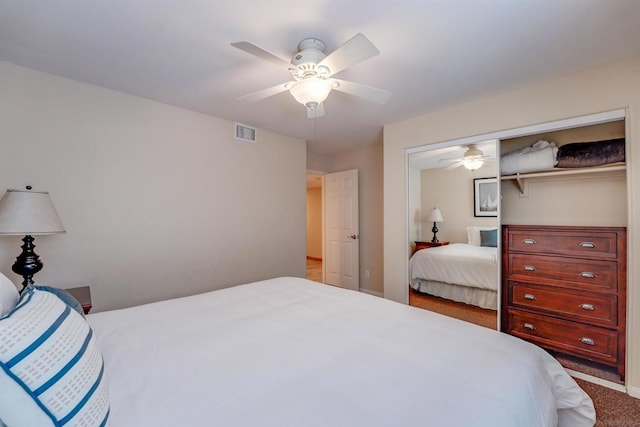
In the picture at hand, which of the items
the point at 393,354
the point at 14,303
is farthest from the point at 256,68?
the point at 393,354

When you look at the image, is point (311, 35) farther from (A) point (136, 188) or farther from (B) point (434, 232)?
(B) point (434, 232)

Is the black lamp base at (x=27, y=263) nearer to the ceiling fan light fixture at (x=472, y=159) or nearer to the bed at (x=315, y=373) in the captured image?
the bed at (x=315, y=373)

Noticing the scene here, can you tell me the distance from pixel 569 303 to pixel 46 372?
3164 millimetres

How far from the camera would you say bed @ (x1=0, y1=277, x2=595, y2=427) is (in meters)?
0.82

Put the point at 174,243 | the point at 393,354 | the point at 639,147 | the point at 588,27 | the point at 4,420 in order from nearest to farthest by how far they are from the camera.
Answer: the point at 4,420, the point at 393,354, the point at 588,27, the point at 639,147, the point at 174,243

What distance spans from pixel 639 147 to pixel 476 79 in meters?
1.20

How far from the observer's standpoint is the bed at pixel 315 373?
819mm

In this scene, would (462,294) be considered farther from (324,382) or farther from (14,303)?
(14,303)

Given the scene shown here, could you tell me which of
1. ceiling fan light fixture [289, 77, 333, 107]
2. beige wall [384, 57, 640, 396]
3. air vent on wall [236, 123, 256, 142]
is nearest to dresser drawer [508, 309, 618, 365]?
beige wall [384, 57, 640, 396]

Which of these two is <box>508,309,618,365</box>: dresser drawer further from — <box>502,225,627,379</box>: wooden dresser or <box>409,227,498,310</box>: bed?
<box>409,227,498,310</box>: bed

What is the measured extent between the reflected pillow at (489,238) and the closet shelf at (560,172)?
1.71 feet

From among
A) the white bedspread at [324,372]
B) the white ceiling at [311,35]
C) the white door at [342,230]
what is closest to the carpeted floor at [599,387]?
the white bedspread at [324,372]

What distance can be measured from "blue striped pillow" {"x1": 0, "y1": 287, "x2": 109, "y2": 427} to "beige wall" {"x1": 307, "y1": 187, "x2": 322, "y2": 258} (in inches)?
285

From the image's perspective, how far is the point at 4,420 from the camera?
0.58 metres
